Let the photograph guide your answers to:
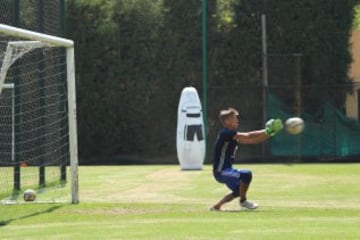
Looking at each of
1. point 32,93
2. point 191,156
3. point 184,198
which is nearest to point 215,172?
point 184,198

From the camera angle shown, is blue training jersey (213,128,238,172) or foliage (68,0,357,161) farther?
foliage (68,0,357,161)

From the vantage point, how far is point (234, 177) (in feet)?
48.0

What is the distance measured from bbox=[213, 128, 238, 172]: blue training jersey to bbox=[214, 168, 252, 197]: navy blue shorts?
101 mm

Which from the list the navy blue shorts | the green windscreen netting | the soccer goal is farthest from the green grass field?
the green windscreen netting

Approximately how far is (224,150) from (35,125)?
7.05 meters

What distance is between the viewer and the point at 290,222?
1254cm

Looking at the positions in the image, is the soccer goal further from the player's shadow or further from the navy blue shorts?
the navy blue shorts

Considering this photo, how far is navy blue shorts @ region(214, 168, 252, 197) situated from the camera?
14.5 m

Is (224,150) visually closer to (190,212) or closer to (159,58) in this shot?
(190,212)

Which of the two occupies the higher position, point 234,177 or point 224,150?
point 224,150

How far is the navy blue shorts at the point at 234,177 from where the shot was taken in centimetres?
1454

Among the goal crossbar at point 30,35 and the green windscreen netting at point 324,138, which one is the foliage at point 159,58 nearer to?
the green windscreen netting at point 324,138

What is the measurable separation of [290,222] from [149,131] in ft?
74.4

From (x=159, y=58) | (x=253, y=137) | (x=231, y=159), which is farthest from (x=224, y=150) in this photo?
(x=159, y=58)
